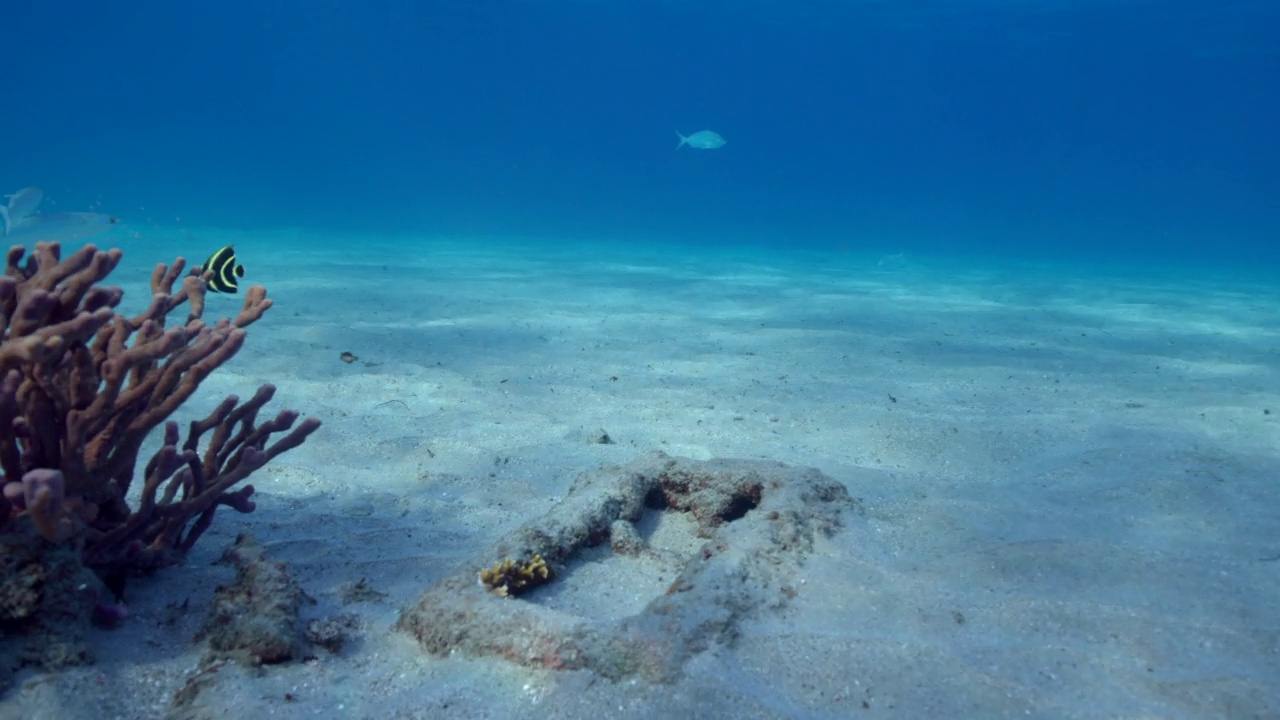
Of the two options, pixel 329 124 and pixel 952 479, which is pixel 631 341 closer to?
pixel 952 479

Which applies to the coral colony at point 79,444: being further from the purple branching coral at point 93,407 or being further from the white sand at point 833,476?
the white sand at point 833,476

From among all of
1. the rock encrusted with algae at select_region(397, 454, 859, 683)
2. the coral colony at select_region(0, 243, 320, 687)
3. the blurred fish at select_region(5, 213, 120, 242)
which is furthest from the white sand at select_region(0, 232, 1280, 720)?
the blurred fish at select_region(5, 213, 120, 242)

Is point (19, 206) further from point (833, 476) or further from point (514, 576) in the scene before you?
point (833, 476)

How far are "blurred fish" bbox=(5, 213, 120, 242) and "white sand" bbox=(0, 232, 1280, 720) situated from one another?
2107mm

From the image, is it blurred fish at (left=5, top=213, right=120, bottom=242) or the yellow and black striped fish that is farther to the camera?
blurred fish at (left=5, top=213, right=120, bottom=242)

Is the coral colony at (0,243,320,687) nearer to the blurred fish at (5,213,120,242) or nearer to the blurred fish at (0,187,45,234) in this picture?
the blurred fish at (5,213,120,242)

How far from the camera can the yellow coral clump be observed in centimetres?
289

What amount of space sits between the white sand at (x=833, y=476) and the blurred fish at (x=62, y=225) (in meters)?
2.11

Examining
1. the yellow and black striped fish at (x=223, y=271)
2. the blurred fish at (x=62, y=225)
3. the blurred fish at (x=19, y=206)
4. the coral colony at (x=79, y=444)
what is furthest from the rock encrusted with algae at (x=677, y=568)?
the blurred fish at (x=19, y=206)

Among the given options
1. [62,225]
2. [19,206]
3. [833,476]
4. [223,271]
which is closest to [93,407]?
[223,271]

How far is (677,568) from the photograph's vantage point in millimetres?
3406

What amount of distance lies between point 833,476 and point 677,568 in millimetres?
2010

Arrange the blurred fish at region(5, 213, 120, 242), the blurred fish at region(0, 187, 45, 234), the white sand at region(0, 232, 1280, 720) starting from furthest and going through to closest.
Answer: the blurred fish at region(0, 187, 45, 234) → the blurred fish at region(5, 213, 120, 242) → the white sand at region(0, 232, 1280, 720)

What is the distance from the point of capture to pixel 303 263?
18609mm
